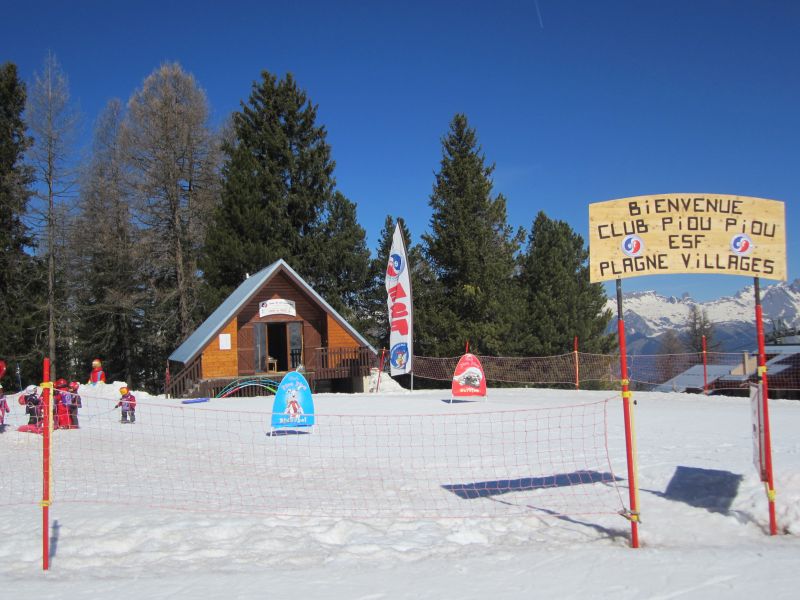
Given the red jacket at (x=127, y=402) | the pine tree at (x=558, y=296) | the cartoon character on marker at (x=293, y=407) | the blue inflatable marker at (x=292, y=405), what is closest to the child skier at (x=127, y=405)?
the red jacket at (x=127, y=402)

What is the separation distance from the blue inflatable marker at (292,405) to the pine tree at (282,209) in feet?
68.8

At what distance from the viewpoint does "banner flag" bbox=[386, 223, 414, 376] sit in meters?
21.5

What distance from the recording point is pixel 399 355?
856 inches

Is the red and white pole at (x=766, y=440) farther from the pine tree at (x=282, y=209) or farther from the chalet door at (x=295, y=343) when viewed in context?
the pine tree at (x=282, y=209)

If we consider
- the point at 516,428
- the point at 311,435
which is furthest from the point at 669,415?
the point at 311,435

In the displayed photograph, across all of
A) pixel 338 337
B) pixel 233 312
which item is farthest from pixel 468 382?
pixel 233 312

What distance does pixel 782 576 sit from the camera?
15.4ft

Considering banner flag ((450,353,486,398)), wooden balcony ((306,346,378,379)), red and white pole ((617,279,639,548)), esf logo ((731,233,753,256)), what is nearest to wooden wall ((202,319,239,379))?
wooden balcony ((306,346,378,379))

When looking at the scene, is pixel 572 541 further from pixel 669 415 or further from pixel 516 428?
pixel 669 415

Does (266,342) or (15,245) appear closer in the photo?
(266,342)

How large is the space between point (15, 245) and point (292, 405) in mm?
25308

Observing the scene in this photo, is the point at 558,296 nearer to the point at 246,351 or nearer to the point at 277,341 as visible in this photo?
the point at 277,341

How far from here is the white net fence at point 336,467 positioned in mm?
7207

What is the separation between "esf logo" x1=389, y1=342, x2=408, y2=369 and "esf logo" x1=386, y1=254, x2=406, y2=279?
2.50 metres
